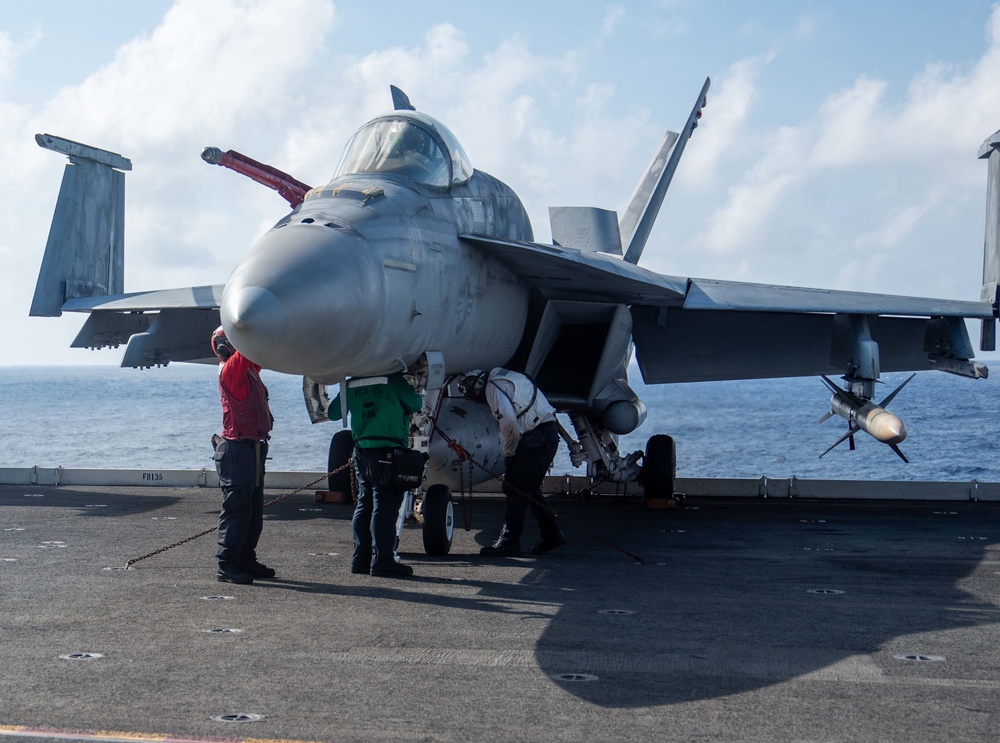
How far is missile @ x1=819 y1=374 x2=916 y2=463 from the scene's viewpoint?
446 inches

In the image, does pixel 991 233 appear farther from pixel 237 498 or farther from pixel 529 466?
pixel 237 498

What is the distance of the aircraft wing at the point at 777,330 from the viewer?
12656 mm

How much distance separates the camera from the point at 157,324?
47.1ft

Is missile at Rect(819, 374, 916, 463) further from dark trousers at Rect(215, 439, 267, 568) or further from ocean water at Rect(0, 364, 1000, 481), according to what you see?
ocean water at Rect(0, 364, 1000, 481)

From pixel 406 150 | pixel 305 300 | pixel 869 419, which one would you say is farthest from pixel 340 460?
pixel 305 300

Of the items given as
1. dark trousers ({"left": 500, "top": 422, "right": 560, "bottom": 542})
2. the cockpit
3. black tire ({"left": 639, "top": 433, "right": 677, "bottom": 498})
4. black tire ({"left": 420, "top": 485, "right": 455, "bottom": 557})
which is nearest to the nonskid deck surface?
black tire ({"left": 420, "top": 485, "right": 455, "bottom": 557})

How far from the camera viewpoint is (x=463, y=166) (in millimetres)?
10031

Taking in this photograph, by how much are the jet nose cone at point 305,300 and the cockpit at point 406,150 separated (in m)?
2.03

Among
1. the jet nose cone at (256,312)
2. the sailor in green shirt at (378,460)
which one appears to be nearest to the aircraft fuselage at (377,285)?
the jet nose cone at (256,312)

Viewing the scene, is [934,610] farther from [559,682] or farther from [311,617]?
[311,617]

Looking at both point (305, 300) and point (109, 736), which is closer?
point (109, 736)

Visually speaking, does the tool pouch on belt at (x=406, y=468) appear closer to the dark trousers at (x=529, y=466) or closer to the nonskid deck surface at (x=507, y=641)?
the nonskid deck surface at (x=507, y=641)

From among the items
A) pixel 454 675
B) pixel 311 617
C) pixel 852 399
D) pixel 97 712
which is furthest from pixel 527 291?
pixel 97 712

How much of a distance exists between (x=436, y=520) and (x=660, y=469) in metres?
5.89
